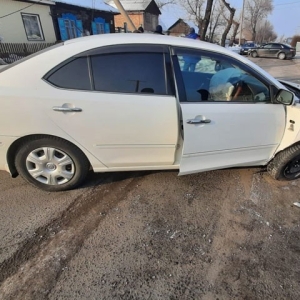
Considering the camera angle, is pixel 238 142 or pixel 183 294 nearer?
pixel 183 294

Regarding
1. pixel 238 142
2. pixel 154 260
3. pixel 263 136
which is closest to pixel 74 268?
pixel 154 260

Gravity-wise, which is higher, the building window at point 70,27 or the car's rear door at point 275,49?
the building window at point 70,27

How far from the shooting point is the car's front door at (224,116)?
2.35 metres

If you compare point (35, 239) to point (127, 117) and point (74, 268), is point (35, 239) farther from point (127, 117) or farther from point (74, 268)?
point (127, 117)

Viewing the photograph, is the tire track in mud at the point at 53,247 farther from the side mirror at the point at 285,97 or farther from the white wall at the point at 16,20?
the white wall at the point at 16,20

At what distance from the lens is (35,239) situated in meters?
2.13

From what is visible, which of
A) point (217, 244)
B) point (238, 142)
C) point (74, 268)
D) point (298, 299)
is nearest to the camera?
point (298, 299)

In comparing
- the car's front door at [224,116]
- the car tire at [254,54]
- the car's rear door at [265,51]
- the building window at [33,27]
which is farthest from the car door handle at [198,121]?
the car tire at [254,54]

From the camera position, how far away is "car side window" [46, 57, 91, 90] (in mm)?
2205

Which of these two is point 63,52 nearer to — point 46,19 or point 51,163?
point 51,163

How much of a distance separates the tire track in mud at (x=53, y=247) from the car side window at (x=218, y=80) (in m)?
1.43

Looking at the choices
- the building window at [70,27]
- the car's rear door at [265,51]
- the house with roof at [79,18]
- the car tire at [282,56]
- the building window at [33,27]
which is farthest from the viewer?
the car's rear door at [265,51]

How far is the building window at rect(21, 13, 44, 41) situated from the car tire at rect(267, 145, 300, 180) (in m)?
16.7

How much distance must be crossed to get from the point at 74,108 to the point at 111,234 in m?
1.25
